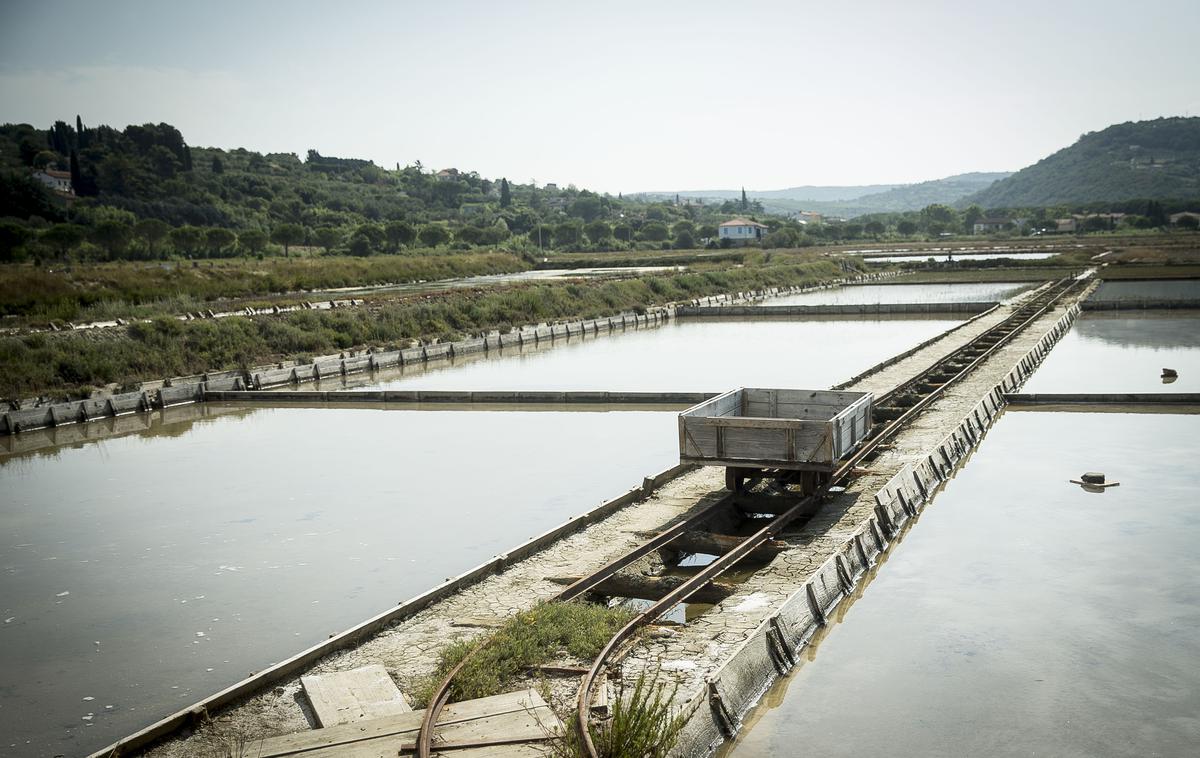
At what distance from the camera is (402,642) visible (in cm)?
726

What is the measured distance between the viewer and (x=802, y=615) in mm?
7812

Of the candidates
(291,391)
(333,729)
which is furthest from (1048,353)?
(333,729)

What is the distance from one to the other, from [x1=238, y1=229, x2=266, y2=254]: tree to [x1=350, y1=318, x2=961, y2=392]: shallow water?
175ft

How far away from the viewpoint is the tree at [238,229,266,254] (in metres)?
81.3

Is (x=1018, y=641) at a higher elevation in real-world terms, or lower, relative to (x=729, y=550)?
lower

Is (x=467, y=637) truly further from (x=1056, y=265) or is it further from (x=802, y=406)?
(x=1056, y=265)

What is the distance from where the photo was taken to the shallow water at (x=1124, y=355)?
68.6 ft

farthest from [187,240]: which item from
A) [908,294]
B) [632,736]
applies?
[632,736]

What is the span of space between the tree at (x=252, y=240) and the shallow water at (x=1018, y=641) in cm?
7693

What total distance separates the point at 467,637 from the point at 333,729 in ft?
4.87

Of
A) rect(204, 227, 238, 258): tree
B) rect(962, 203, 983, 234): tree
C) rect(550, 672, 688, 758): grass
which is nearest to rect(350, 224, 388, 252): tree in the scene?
rect(204, 227, 238, 258): tree

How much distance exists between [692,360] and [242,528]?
1713 centimetres

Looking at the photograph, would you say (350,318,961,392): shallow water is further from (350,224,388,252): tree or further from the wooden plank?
(350,224,388,252): tree

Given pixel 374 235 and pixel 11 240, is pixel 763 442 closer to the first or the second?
pixel 11 240
